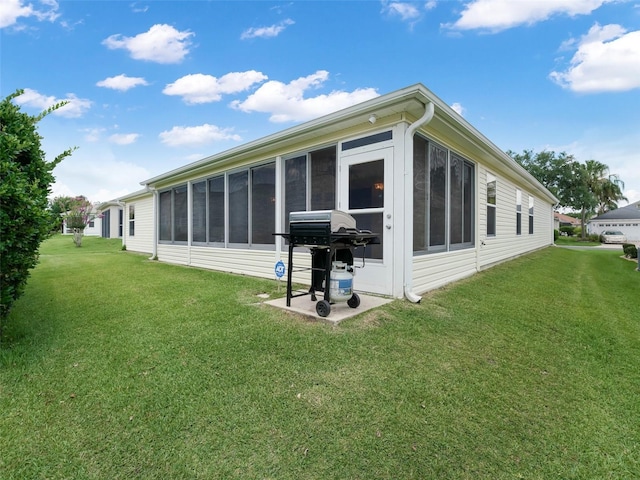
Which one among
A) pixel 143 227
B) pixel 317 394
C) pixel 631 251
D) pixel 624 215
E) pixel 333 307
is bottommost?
pixel 317 394

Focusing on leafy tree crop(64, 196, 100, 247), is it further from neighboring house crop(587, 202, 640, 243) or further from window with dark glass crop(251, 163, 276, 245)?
neighboring house crop(587, 202, 640, 243)

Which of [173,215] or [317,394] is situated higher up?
[173,215]

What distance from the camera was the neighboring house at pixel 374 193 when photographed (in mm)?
4379

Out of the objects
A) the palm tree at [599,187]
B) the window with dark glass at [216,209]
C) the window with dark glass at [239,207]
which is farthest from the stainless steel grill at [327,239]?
the palm tree at [599,187]

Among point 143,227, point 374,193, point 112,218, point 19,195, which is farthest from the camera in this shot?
point 112,218

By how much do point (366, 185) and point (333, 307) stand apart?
193cm

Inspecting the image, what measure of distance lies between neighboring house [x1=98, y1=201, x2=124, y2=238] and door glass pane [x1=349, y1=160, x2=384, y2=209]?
23571 mm

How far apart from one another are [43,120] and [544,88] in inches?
591

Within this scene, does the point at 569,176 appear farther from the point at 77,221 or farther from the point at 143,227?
the point at 77,221

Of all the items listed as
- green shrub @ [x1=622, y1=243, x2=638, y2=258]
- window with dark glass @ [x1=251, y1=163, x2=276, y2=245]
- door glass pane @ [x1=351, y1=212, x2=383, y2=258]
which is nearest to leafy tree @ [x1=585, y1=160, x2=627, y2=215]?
green shrub @ [x1=622, y1=243, x2=638, y2=258]

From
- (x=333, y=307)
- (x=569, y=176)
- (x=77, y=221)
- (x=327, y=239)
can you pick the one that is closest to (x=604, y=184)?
(x=569, y=176)

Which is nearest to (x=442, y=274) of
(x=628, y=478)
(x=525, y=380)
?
(x=525, y=380)

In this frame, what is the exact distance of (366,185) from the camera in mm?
4695

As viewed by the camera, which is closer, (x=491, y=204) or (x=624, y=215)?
(x=491, y=204)
